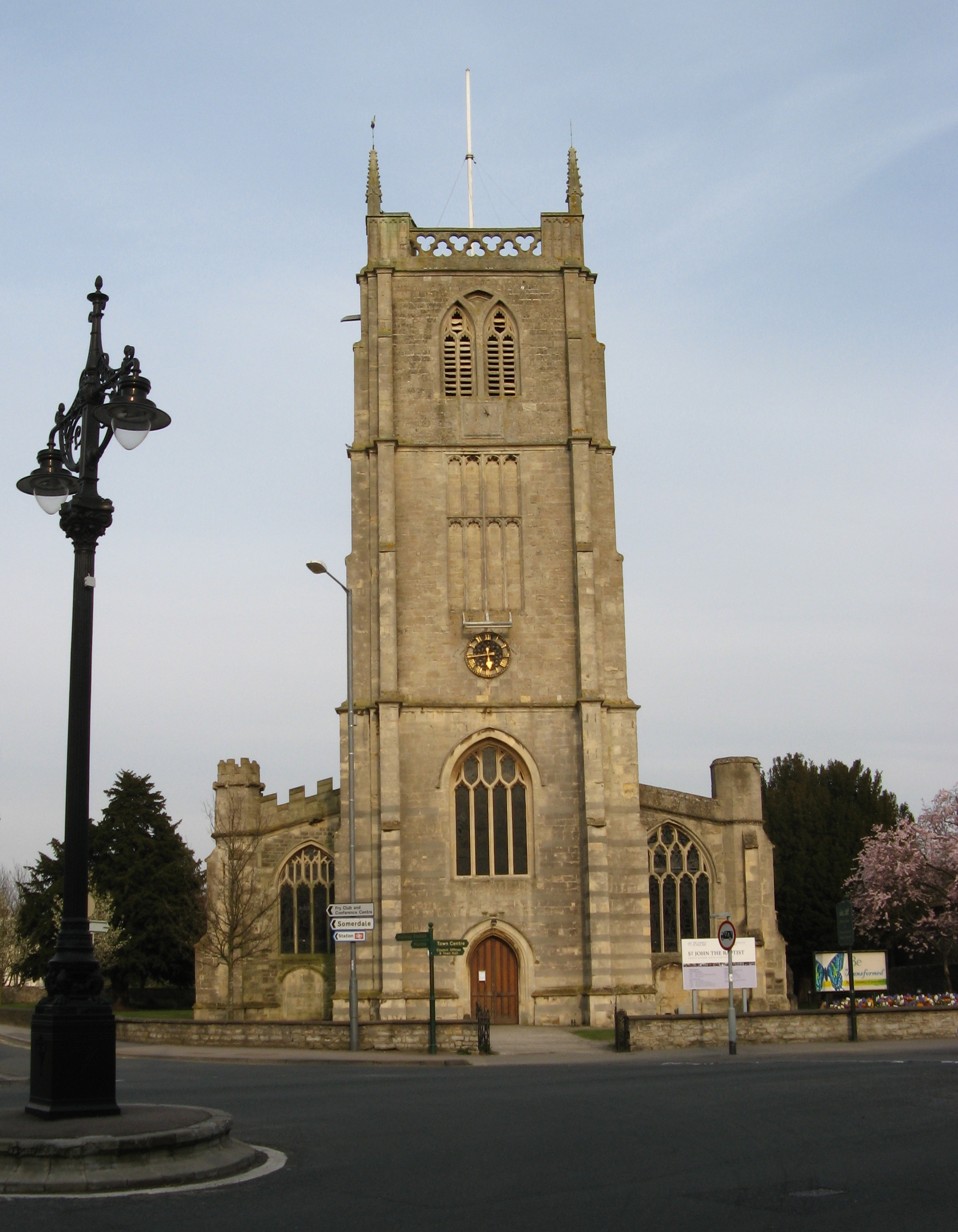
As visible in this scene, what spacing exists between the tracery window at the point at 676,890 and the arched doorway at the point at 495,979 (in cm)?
497

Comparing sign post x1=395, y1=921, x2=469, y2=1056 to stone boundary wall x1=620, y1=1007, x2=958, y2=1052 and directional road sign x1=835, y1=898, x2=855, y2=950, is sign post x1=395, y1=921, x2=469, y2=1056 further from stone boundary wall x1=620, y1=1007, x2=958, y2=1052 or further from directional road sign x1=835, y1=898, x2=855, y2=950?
directional road sign x1=835, y1=898, x2=855, y2=950

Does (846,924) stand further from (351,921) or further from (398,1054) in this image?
(351,921)

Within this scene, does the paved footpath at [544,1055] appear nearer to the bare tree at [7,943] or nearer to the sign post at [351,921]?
the sign post at [351,921]

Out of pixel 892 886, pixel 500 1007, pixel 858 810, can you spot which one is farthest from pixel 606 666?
pixel 858 810

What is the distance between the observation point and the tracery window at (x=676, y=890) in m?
39.1

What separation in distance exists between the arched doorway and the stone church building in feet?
0.24

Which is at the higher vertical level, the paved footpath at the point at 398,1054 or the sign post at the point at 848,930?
the sign post at the point at 848,930

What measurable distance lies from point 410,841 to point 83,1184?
27296 mm

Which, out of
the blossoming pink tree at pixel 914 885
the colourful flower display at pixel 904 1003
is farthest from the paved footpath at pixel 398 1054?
the blossoming pink tree at pixel 914 885

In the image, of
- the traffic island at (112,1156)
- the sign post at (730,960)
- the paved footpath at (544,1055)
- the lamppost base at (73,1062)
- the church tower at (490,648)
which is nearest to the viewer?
the traffic island at (112,1156)

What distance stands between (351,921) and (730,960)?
7.73 m

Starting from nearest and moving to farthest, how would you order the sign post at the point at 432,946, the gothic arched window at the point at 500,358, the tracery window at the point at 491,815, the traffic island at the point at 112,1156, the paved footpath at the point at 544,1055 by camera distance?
the traffic island at the point at 112,1156, the paved footpath at the point at 544,1055, the sign post at the point at 432,946, the tracery window at the point at 491,815, the gothic arched window at the point at 500,358

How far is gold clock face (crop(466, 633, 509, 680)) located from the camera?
37.5 m

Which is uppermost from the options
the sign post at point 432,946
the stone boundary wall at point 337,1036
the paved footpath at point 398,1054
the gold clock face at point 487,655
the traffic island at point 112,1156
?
the gold clock face at point 487,655
